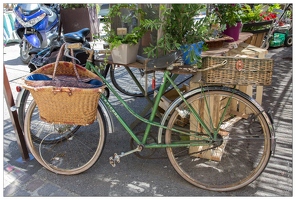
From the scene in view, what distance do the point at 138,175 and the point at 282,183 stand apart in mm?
1438

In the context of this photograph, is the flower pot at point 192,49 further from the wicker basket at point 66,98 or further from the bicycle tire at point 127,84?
the bicycle tire at point 127,84

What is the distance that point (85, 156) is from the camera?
133 inches

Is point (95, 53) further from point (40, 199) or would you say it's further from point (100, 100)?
point (40, 199)

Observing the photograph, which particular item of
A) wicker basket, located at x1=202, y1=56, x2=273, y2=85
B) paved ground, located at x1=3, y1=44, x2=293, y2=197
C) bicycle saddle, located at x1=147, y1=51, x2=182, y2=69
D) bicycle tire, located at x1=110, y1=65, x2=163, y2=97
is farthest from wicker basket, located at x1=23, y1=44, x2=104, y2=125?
bicycle tire, located at x1=110, y1=65, x2=163, y2=97

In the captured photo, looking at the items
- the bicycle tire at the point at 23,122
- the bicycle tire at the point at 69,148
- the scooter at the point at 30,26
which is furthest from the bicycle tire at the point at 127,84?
the scooter at the point at 30,26

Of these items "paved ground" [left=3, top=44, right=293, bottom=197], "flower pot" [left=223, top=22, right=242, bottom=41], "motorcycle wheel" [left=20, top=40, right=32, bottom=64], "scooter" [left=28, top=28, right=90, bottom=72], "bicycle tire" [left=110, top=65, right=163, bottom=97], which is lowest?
"paved ground" [left=3, top=44, right=293, bottom=197]

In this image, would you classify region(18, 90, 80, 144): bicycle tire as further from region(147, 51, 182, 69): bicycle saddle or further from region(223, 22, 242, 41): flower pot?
region(223, 22, 242, 41): flower pot

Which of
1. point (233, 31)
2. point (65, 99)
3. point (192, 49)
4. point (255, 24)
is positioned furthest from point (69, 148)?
point (255, 24)

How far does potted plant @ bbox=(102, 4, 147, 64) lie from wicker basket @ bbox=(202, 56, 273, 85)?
746 millimetres

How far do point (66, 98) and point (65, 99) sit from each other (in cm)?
2

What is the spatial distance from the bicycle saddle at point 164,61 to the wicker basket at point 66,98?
0.52m

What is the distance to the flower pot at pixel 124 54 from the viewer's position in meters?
2.83

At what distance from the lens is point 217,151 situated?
3.19m

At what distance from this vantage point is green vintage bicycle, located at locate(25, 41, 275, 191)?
263cm
